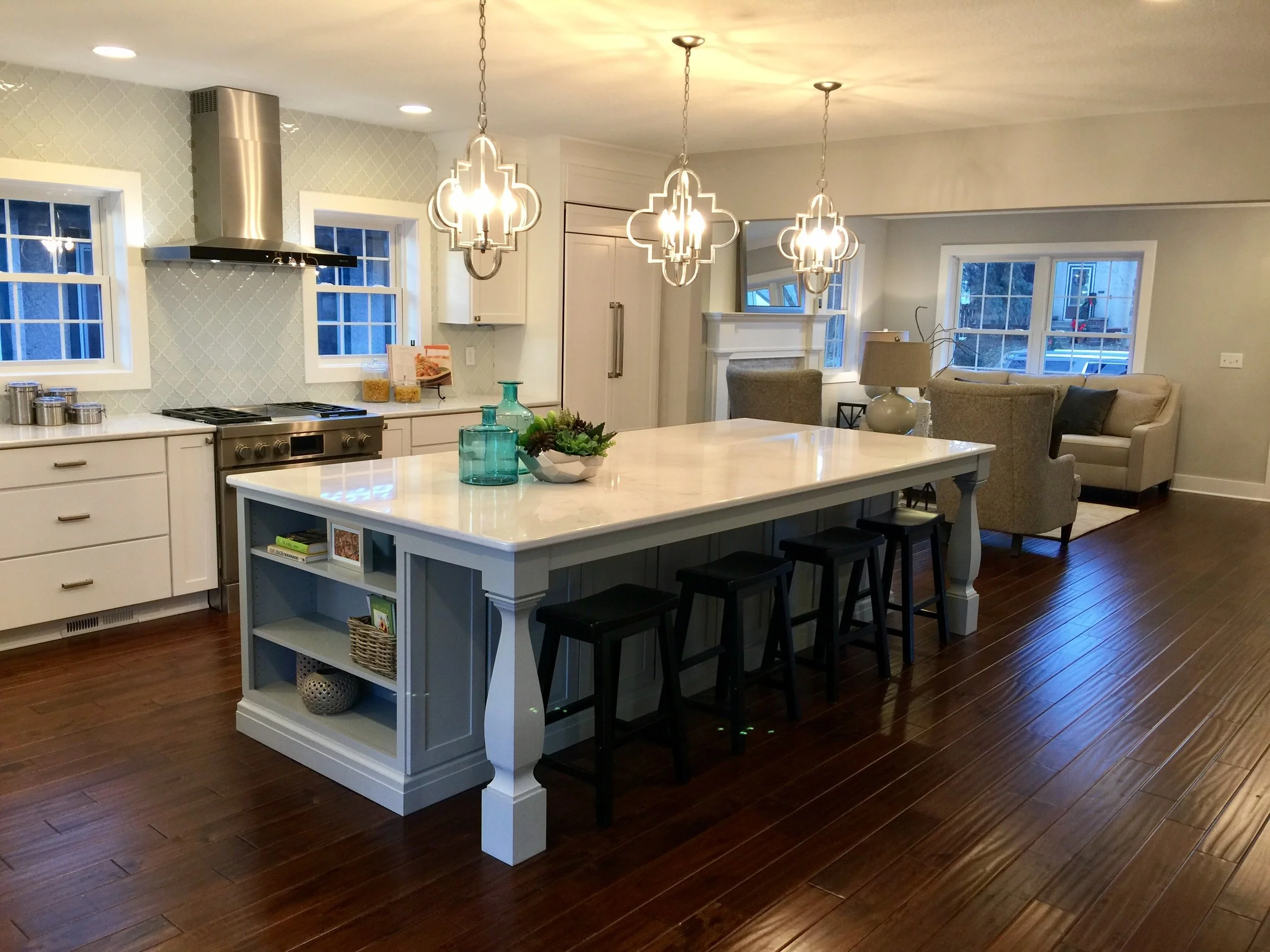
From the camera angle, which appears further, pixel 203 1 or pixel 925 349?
pixel 925 349

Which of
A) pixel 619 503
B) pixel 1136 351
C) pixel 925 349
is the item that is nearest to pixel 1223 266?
pixel 1136 351

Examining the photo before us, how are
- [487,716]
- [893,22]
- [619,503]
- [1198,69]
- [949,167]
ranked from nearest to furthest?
1. [487,716]
2. [619,503]
3. [893,22]
4. [1198,69]
5. [949,167]

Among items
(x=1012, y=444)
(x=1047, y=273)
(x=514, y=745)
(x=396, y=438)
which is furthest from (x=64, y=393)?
(x=1047, y=273)

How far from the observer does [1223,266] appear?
8.13 metres

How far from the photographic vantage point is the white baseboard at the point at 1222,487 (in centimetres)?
819

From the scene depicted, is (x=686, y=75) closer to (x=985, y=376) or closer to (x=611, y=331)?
(x=611, y=331)

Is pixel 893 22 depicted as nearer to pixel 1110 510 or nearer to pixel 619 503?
pixel 619 503

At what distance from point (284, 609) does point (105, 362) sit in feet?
7.57

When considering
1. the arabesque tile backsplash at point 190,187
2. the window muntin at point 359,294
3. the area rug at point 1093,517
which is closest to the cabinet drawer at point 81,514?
the arabesque tile backsplash at point 190,187

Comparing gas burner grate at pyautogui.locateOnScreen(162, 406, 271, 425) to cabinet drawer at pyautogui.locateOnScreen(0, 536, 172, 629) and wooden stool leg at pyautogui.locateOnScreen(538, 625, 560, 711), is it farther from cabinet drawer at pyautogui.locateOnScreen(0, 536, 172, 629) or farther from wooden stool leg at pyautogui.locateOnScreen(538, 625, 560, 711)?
wooden stool leg at pyautogui.locateOnScreen(538, 625, 560, 711)

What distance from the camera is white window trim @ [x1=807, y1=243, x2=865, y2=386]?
32.5 feet

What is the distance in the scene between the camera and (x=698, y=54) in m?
4.12

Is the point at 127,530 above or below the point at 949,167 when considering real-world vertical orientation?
below

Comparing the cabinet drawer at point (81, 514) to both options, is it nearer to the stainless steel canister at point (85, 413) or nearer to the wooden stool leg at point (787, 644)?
the stainless steel canister at point (85, 413)
